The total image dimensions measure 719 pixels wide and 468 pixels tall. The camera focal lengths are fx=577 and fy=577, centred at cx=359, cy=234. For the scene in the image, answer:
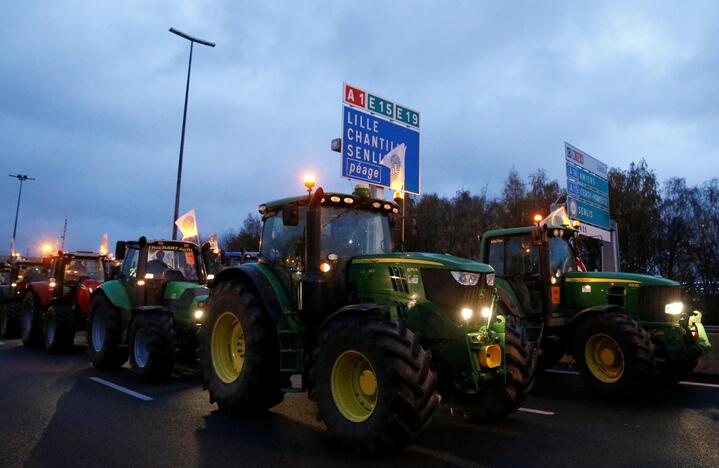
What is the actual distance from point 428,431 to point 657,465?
2.00 m

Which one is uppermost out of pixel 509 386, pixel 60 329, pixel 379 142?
pixel 379 142

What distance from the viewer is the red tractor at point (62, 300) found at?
11922mm

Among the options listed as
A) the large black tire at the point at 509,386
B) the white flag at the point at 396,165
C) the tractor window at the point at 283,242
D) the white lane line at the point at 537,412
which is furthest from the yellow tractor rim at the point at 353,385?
the white flag at the point at 396,165

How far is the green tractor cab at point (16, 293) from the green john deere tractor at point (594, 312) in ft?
39.5

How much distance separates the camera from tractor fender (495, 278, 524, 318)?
854 centimetres

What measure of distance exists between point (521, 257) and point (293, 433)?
5305 millimetres

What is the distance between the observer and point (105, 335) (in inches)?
380

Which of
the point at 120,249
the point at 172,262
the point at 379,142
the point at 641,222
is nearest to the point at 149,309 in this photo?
the point at 172,262

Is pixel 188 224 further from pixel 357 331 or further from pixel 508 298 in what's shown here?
pixel 357 331

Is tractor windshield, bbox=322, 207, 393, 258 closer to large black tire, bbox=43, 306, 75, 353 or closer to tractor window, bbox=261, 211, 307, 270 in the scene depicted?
tractor window, bbox=261, 211, 307, 270

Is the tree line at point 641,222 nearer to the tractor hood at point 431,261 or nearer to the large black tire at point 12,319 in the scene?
the large black tire at point 12,319

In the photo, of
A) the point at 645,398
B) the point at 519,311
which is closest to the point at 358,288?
the point at 519,311

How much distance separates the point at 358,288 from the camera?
580 cm

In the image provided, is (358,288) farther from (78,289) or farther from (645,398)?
(78,289)
